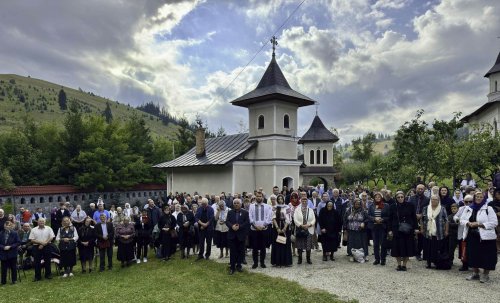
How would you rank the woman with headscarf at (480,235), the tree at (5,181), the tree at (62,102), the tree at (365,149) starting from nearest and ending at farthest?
1. the woman with headscarf at (480,235)
2. the tree at (5,181)
3. the tree at (365,149)
4. the tree at (62,102)

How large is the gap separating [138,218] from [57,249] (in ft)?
8.98

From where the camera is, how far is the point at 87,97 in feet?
507

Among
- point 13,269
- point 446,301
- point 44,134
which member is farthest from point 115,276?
point 44,134

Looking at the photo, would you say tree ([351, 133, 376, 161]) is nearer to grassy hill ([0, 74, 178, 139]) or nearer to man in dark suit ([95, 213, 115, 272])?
grassy hill ([0, 74, 178, 139])

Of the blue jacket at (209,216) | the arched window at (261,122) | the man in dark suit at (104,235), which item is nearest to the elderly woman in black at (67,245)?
the man in dark suit at (104,235)

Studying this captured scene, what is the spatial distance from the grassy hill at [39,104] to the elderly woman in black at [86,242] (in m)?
63.5

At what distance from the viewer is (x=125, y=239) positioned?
36.7ft

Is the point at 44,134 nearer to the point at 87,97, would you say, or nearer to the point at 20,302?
the point at 20,302

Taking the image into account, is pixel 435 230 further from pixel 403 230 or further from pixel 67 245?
pixel 67 245

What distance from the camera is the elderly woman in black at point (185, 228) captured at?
1176cm

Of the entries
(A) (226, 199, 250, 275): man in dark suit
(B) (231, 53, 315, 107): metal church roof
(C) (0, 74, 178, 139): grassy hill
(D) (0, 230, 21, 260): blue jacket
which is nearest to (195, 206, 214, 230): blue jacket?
(A) (226, 199, 250, 275): man in dark suit

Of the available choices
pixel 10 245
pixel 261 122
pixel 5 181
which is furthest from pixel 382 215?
pixel 5 181

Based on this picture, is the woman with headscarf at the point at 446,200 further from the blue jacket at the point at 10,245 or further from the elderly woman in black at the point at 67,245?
the blue jacket at the point at 10,245

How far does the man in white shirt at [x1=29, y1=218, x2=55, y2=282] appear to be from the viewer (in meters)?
10.5
